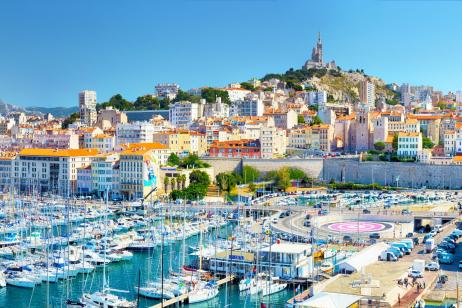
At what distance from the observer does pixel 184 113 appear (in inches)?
Answer: 2790

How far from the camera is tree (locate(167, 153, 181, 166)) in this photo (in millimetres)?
49841

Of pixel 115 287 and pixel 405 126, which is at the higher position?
pixel 405 126

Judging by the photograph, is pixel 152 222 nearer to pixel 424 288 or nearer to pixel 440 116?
pixel 424 288

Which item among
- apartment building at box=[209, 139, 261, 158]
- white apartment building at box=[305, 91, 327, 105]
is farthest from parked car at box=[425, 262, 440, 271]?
white apartment building at box=[305, 91, 327, 105]

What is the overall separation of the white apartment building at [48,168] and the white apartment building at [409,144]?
21667mm

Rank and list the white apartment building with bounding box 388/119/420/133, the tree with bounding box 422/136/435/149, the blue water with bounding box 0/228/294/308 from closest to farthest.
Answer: the blue water with bounding box 0/228/294/308, the tree with bounding box 422/136/435/149, the white apartment building with bounding box 388/119/420/133

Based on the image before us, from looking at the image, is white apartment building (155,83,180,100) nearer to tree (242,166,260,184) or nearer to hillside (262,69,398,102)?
hillside (262,69,398,102)

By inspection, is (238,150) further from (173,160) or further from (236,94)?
(236,94)

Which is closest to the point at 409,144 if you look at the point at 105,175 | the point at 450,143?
the point at 450,143

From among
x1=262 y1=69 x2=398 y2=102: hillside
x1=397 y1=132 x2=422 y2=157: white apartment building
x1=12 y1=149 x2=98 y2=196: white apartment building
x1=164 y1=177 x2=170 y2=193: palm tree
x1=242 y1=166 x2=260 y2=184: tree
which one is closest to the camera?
x1=164 y1=177 x2=170 y2=193: palm tree

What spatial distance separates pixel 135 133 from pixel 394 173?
68.9ft

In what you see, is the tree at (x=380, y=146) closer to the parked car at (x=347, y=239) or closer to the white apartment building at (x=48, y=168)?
the white apartment building at (x=48, y=168)

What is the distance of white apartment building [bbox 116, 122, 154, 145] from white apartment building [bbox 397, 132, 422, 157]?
19.4 meters

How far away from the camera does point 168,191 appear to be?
4606 centimetres
